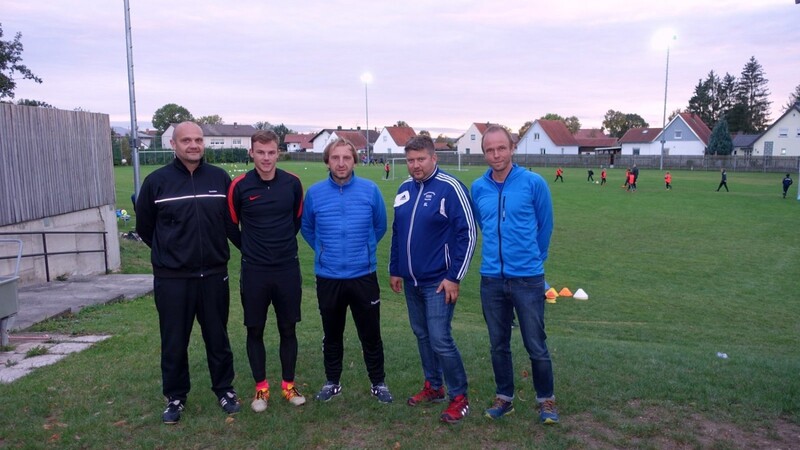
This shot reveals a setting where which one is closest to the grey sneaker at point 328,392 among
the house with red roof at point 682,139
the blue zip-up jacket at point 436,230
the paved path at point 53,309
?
the blue zip-up jacket at point 436,230

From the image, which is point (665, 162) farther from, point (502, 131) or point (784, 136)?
point (502, 131)

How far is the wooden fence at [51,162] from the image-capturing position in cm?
983

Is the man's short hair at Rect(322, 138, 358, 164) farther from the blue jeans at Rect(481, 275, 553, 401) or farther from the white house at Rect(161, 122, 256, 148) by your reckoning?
the white house at Rect(161, 122, 256, 148)

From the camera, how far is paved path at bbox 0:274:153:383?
222 inches

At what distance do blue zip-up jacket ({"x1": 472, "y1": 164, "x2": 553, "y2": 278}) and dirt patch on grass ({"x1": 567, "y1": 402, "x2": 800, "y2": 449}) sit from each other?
3.63 feet

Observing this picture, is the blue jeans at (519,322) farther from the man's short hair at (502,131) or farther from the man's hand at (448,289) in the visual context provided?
the man's short hair at (502,131)

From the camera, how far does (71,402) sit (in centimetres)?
454

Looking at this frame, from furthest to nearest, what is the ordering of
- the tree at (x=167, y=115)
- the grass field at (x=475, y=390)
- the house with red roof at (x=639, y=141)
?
1. the tree at (x=167, y=115)
2. the house with red roof at (x=639, y=141)
3. the grass field at (x=475, y=390)

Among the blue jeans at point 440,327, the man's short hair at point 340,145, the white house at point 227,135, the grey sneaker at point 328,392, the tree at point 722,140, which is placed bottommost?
the grey sneaker at point 328,392

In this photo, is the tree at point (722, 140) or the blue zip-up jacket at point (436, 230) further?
the tree at point (722, 140)

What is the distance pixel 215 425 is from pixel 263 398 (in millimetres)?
438

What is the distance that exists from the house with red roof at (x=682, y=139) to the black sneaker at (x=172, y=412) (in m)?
78.3

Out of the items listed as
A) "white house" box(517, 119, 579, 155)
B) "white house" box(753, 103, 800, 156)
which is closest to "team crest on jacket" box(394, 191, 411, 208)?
"white house" box(753, 103, 800, 156)

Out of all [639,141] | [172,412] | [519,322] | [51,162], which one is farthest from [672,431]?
[639,141]
